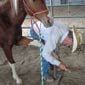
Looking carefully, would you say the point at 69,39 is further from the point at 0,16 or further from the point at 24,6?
the point at 0,16

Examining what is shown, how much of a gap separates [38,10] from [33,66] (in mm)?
1415

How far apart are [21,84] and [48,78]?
1.24 ft

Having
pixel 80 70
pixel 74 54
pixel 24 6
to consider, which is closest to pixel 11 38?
pixel 24 6

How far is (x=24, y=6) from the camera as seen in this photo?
365cm

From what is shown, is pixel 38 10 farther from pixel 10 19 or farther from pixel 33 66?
pixel 33 66

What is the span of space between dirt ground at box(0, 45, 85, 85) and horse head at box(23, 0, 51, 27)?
3.05ft

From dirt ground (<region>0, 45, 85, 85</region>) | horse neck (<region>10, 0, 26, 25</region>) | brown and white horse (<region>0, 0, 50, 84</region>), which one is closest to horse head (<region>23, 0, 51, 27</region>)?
brown and white horse (<region>0, 0, 50, 84</region>)

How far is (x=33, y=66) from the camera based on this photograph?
15.4 ft

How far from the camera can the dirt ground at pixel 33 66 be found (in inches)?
159

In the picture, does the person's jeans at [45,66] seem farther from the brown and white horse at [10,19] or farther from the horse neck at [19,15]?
the horse neck at [19,15]

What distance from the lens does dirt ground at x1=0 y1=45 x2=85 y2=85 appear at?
4.03 metres

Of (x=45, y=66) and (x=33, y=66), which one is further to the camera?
(x=33, y=66)

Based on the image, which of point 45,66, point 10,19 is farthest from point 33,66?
point 10,19

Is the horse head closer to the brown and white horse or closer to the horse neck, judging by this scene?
the brown and white horse
